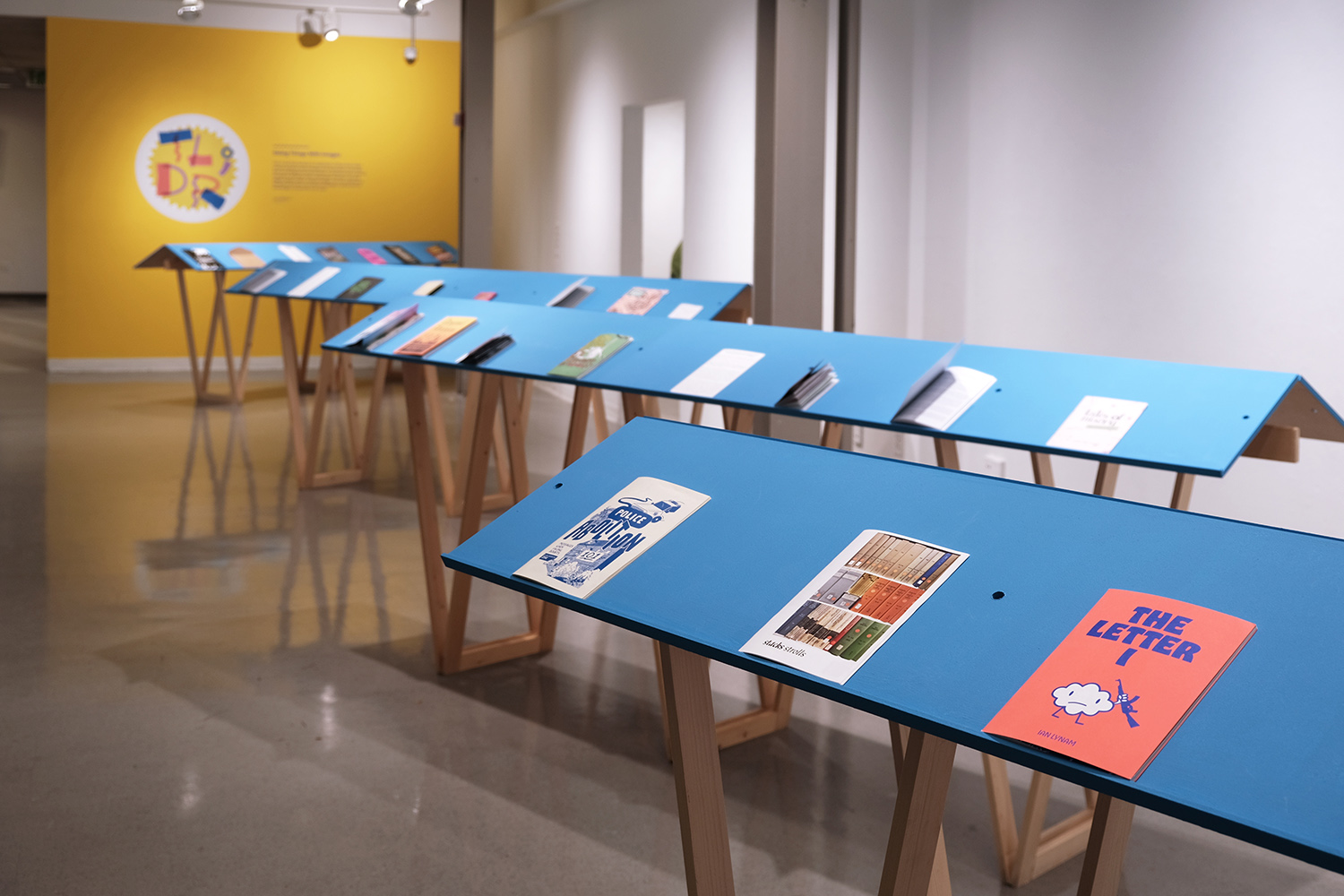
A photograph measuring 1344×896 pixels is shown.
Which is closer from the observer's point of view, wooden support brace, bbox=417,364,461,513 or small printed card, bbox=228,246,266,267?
wooden support brace, bbox=417,364,461,513

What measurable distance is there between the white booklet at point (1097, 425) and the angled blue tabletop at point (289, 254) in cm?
725

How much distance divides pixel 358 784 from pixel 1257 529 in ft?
7.64

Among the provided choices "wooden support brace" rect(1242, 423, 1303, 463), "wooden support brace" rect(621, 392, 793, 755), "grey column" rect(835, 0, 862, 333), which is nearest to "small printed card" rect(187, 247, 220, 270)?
"grey column" rect(835, 0, 862, 333)

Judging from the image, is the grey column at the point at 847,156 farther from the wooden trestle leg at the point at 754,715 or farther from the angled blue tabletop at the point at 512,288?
the wooden trestle leg at the point at 754,715

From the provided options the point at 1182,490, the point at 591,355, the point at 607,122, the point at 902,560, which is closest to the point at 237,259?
the point at 607,122

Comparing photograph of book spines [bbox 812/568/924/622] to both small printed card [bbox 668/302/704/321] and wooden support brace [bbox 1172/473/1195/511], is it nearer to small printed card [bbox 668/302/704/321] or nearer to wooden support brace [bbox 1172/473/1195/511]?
wooden support brace [bbox 1172/473/1195/511]

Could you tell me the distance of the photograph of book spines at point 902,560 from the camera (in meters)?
1.50

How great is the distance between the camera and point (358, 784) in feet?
9.79

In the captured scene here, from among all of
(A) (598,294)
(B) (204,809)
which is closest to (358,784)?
(B) (204,809)

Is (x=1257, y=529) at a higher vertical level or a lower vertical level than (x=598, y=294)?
lower

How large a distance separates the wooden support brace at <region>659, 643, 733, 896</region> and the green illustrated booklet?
1638 mm

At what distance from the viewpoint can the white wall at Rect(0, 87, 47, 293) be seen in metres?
18.6

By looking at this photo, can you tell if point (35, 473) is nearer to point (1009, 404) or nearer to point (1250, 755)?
point (1009, 404)

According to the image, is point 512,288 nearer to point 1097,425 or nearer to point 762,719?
point 762,719
